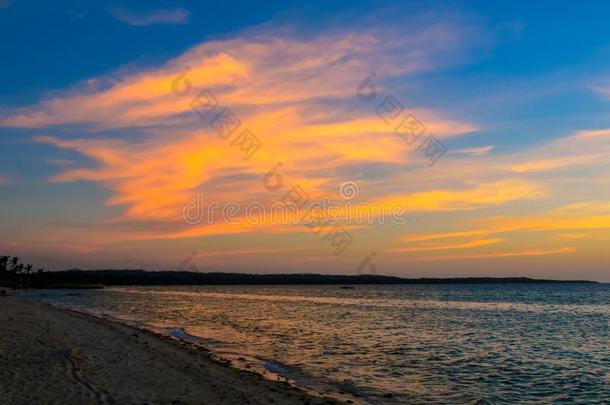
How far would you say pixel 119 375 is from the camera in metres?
17.8

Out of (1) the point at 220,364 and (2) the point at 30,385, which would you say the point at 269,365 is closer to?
(1) the point at 220,364

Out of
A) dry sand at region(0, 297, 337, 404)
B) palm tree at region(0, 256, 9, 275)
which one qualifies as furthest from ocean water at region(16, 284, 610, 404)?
palm tree at region(0, 256, 9, 275)

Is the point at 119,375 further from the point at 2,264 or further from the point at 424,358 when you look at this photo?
the point at 2,264

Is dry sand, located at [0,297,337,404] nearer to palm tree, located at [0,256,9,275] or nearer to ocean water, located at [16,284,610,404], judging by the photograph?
ocean water, located at [16,284,610,404]

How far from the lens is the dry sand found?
14.7m

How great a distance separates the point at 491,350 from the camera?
1258 inches

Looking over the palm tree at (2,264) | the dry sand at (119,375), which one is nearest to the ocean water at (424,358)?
the dry sand at (119,375)

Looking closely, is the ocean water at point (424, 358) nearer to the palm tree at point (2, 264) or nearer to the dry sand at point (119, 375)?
the dry sand at point (119, 375)

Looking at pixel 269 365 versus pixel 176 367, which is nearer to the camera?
pixel 176 367

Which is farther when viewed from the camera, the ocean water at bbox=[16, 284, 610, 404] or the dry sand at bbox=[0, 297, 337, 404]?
the ocean water at bbox=[16, 284, 610, 404]

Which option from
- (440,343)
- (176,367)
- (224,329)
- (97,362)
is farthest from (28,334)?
(440,343)

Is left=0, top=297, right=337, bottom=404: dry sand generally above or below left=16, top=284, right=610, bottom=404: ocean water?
above

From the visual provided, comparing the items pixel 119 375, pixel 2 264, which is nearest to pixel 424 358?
pixel 119 375

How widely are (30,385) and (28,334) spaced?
45.3ft
